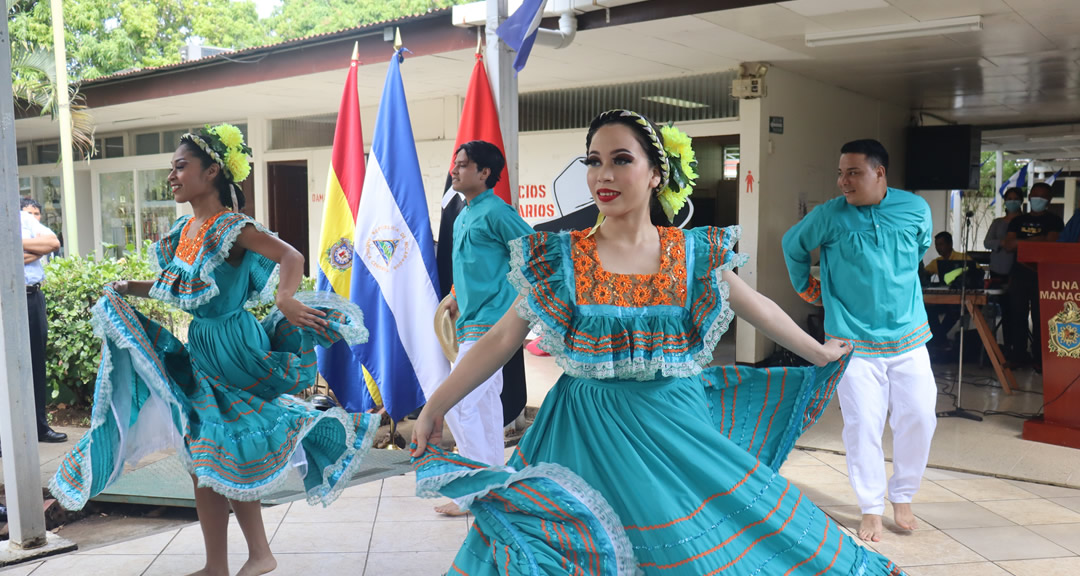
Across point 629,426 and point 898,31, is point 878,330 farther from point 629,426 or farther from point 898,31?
point 898,31

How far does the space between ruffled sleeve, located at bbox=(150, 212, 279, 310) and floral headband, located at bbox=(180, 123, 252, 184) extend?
246 millimetres

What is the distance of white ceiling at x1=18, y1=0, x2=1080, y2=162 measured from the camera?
6.26 metres

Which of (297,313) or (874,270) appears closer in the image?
(297,313)

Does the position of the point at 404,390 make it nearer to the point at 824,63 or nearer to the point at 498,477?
the point at 498,477

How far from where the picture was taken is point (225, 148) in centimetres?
353

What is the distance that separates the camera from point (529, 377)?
835cm

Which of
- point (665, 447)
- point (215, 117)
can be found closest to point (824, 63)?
point (665, 447)

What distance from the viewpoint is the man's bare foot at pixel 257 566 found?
3.45 metres

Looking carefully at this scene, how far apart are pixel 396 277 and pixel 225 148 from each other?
5.92 ft

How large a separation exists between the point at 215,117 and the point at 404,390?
371 inches

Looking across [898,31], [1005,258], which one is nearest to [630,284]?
[898,31]

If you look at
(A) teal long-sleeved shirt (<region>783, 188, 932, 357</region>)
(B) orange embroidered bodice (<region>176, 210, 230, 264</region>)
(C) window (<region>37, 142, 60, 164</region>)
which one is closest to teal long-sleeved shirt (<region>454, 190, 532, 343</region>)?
(B) orange embroidered bodice (<region>176, 210, 230, 264</region>)

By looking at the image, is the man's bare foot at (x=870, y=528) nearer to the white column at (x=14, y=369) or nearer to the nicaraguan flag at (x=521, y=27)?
the nicaraguan flag at (x=521, y=27)

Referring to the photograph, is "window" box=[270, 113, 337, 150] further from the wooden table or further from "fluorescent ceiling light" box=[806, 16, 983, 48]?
the wooden table
